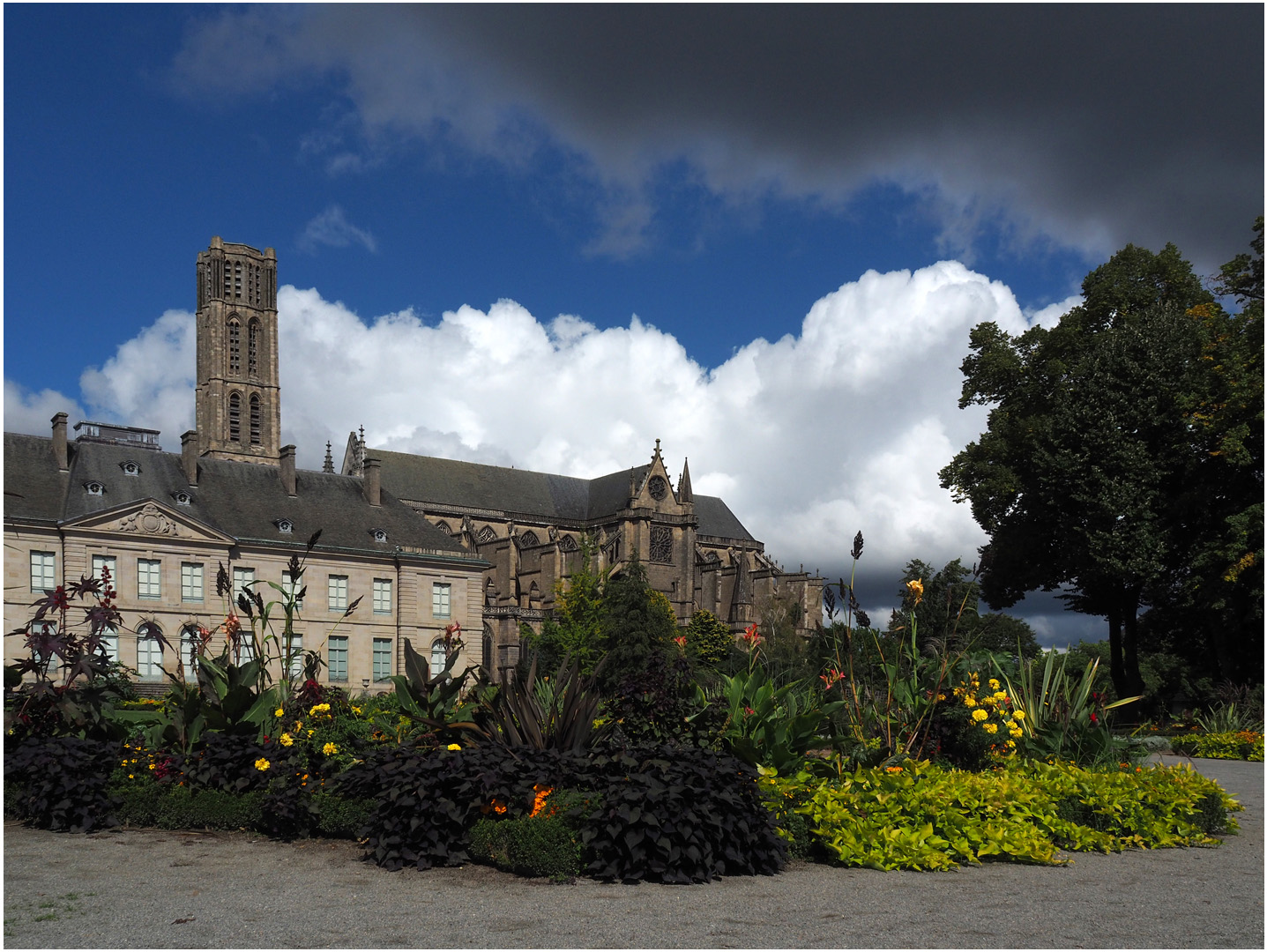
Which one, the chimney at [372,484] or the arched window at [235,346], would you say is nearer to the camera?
the chimney at [372,484]

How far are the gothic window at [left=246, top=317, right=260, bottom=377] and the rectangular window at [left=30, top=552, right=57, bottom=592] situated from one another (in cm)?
4267

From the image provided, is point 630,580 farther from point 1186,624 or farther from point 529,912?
point 529,912

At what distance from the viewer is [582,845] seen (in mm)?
8195

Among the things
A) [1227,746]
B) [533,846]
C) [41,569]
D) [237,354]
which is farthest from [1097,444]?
[237,354]

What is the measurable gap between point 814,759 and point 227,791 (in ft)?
18.4

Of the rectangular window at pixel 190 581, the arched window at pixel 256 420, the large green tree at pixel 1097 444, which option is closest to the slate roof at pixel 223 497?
the rectangular window at pixel 190 581

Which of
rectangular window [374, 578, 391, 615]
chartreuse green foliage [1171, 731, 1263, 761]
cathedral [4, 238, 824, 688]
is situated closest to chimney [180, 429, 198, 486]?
cathedral [4, 238, 824, 688]

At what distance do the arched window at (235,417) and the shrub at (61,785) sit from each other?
237 ft

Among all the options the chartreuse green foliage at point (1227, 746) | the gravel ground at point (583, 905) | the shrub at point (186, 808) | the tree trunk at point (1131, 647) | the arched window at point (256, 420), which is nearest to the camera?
the gravel ground at point (583, 905)

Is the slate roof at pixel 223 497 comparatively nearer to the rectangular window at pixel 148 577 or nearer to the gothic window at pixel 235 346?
the rectangular window at pixel 148 577

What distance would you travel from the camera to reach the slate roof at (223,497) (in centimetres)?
4144

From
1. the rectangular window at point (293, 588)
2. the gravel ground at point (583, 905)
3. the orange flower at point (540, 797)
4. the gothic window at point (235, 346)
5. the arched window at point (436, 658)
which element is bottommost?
the arched window at point (436, 658)

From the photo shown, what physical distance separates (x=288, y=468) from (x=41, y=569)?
34.9 feet

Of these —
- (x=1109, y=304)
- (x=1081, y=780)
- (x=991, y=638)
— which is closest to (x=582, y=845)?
(x=1081, y=780)
